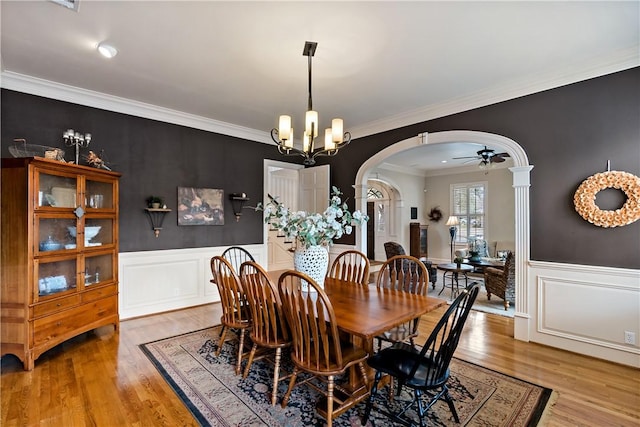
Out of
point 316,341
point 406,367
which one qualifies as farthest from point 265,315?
point 406,367

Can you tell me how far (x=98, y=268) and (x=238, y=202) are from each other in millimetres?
2202

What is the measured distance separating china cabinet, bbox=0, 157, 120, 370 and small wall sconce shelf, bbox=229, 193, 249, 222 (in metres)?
1.79

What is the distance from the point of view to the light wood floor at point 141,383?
6.79ft

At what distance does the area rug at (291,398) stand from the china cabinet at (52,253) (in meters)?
0.92

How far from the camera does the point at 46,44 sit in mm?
2682

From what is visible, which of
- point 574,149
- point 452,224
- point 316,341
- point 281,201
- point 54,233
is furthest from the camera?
point 452,224

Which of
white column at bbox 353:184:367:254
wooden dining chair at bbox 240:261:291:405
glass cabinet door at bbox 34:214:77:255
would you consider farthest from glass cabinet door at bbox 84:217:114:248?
white column at bbox 353:184:367:254

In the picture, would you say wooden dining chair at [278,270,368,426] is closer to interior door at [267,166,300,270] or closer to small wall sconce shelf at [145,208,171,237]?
small wall sconce shelf at [145,208,171,237]

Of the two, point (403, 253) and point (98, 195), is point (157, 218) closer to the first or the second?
point (98, 195)

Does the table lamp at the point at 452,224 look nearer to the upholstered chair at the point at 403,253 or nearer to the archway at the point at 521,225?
the upholstered chair at the point at 403,253

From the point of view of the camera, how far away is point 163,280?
4.36m

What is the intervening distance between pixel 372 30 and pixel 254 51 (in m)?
1.07

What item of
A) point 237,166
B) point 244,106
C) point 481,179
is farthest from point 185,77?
point 481,179

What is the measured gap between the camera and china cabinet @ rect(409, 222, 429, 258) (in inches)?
353
